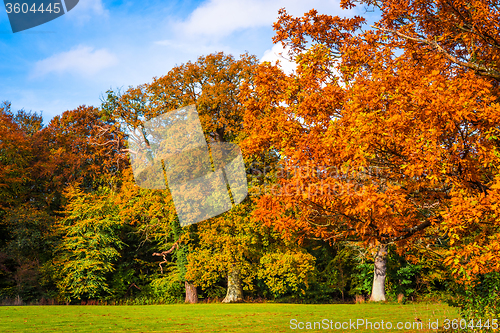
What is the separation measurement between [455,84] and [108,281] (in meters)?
24.2

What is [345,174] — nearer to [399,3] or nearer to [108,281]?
[399,3]

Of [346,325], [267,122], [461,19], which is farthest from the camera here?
[346,325]

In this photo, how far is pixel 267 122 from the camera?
954 cm

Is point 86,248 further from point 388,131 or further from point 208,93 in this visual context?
point 388,131

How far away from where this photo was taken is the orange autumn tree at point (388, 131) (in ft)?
17.0

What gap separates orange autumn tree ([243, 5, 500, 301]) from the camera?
5.20 metres

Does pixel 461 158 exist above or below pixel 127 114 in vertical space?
below

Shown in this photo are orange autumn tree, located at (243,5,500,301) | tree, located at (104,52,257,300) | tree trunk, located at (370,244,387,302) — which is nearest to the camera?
orange autumn tree, located at (243,5,500,301)

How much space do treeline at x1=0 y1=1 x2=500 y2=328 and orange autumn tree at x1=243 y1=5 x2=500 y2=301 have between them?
0.03m

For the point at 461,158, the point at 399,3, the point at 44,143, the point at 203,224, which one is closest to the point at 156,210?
the point at 203,224

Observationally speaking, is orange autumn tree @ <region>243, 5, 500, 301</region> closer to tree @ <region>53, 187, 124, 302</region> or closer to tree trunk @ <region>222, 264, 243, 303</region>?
tree trunk @ <region>222, 264, 243, 303</region>

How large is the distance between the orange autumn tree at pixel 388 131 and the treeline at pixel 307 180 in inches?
1.3

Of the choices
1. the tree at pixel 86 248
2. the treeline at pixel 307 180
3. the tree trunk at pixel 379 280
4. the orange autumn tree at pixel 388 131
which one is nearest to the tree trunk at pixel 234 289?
the treeline at pixel 307 180

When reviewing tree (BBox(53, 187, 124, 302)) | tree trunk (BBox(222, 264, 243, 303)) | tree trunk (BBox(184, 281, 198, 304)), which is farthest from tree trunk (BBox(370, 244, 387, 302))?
tree (BBox(53, 187, 124, 302))
